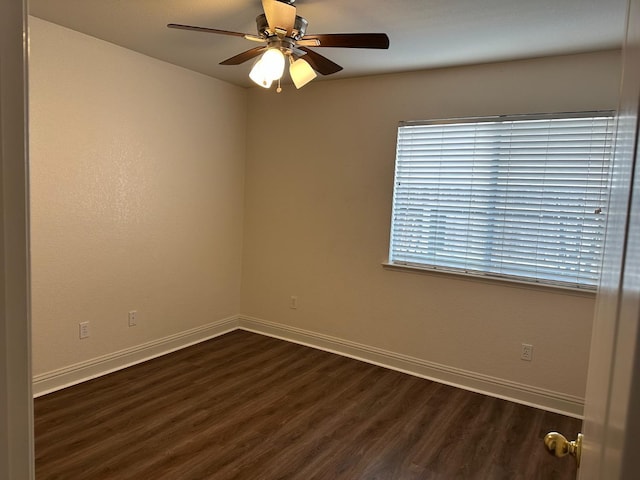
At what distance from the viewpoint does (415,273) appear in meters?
3.59

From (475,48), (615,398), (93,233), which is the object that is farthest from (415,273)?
(615,398)

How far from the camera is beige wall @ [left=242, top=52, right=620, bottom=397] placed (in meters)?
3.02

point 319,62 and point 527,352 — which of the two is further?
point 527,352

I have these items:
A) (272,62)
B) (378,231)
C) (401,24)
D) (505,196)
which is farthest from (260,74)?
(505,196)

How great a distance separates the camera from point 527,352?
3.16m

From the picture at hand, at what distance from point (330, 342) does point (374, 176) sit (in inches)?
64.1

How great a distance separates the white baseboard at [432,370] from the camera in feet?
10.1

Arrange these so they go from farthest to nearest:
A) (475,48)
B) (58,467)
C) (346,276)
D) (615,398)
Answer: (346,276) < (475,48) < (58,467) < (615,398)

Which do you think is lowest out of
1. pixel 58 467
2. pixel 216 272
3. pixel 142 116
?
pixel 58 467

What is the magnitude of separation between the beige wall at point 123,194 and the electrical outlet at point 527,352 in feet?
9.28

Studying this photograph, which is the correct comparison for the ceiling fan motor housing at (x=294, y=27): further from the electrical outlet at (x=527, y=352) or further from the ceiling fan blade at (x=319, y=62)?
the electrical outlet at (x=527, y=352)

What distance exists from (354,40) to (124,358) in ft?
9.79

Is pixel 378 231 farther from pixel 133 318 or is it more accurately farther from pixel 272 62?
pixel 133 318

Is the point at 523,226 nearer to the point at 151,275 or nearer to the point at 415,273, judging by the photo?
the point at 415,273
